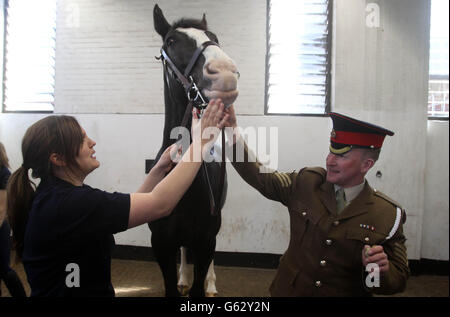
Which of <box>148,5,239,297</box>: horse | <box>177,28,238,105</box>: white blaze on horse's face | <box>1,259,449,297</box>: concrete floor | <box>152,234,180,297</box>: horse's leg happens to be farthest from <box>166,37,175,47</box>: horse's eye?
<box>1,259,449,297</box>: concrete floor

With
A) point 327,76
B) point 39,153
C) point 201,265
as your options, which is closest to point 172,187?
point 39,153

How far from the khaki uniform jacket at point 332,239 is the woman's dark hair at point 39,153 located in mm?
636

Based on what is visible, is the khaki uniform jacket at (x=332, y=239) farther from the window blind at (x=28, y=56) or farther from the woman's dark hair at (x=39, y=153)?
the window blind at (x=28, y=56)

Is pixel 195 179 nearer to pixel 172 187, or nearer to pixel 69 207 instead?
pixel 172 187

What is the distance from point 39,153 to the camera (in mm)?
917

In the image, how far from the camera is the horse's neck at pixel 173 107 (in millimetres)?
1309

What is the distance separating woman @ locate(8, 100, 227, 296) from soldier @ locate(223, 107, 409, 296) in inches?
16.1

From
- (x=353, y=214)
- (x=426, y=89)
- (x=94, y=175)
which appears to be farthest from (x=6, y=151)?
(x=426, y=89)

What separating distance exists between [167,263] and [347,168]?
930 millimetres

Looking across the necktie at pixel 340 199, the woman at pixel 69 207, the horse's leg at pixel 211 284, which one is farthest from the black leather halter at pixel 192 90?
the necktie at pixel 340 199

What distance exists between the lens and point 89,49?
142 centimetres

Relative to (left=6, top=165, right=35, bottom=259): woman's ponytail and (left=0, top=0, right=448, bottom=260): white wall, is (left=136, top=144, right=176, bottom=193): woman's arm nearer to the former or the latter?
(left=0, top=0, right=448, bottom=260): white wall

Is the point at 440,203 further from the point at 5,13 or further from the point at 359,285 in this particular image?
the point at 5,13

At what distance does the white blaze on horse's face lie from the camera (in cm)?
106
